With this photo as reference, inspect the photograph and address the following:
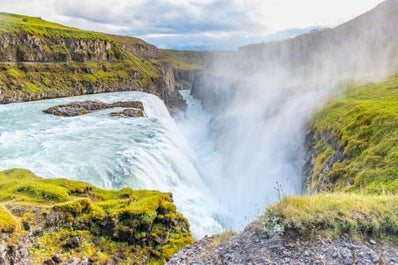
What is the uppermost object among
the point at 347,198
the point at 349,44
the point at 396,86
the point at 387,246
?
the point at 349,44

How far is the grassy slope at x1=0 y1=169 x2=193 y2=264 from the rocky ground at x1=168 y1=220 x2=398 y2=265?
4.18 metres

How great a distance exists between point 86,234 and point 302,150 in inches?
1122

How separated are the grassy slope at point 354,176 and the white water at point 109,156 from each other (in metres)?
10.7

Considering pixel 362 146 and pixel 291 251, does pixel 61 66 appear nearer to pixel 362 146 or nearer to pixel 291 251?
pixel 362 146

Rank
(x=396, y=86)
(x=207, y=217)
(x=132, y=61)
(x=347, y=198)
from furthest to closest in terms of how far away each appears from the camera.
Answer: (x=132, y=61), (x=396, y=86), (x=207, y=217), (x=347, y=198)

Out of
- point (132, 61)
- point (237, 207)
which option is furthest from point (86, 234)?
point (132, 61)

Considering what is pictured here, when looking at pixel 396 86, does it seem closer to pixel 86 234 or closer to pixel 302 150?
pixel 302 150

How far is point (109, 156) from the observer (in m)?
25.6

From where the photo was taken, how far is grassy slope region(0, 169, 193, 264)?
10000 millimetres

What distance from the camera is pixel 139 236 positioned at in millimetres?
12305

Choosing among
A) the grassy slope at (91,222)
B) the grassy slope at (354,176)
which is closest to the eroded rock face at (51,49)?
the grassy slope at (91,222)

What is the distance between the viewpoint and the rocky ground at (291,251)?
647cm

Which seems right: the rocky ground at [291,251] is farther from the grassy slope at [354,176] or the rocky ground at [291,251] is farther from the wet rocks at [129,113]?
the wet rocks at [129,113]

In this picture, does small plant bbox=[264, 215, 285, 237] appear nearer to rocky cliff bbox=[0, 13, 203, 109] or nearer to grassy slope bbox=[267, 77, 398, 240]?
grassy slope bbox=[267, 77, 398, 240]
